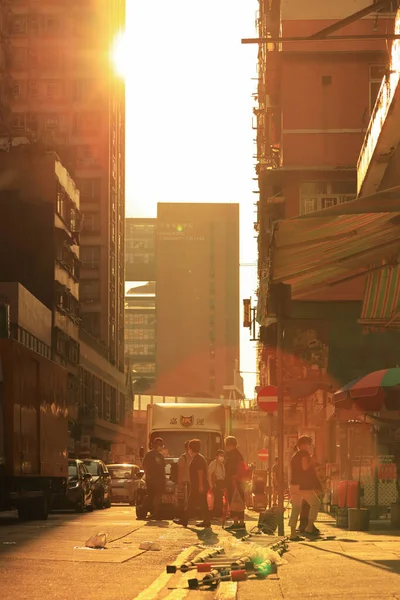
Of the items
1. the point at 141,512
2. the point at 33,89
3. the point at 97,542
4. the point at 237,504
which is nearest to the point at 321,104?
the point at 141,512

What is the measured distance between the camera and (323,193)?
142 feet

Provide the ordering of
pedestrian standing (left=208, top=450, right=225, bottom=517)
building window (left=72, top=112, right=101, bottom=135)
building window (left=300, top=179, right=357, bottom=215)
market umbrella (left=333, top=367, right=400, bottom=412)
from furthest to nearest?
building window (left=72, top=112, right=101, bottom=135) → building window (left=300, top=179, right=357, bottom=215) → pedestrian standing (left=208, top=450, right=225, bottom=517) → market umbrella (left=333, top=367, right=400, bottom=412)

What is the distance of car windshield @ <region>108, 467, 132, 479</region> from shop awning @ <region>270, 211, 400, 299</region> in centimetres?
3929

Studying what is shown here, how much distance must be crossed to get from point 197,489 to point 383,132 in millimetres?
7808

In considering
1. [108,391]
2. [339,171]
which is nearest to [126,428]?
[108,391]

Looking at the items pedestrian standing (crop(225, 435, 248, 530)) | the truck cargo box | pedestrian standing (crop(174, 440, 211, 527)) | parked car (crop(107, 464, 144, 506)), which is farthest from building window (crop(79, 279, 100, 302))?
pedestrian standing (crop(225, 435, 248, 530))

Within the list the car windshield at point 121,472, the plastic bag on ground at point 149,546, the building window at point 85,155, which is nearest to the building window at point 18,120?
the building window at point 85,155

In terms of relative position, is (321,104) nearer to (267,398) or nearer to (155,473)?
(267,398)

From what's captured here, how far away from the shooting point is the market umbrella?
68.2ft

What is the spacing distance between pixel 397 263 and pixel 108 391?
9996cm

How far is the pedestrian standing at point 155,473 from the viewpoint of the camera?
26031 mm

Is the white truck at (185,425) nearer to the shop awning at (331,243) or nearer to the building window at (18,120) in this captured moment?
the shop awning at (331,243)

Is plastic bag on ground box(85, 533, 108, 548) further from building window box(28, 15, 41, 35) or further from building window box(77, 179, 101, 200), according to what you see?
building window box(28, 15, 41, 35)

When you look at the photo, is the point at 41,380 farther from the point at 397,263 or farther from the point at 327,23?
the point at 327,23
